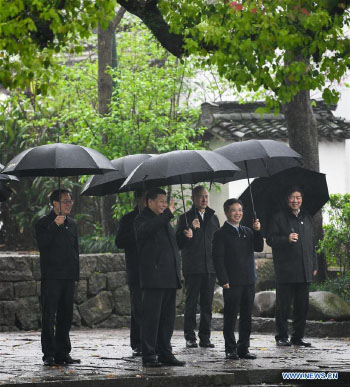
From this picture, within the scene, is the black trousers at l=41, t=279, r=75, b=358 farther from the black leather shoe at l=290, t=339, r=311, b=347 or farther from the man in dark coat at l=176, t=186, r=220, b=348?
the black leather shoe at l=290, t=339, r=311, b=347

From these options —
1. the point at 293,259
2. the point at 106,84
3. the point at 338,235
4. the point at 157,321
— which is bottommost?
the point at 157,321

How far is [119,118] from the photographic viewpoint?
1927 cm

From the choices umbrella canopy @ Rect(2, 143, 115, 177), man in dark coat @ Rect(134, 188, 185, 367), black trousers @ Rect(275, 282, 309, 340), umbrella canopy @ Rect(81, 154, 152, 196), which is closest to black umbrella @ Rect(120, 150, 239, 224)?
man in dark coat @ Rect(134, 188, 185, 367)

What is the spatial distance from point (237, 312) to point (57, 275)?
2.20m

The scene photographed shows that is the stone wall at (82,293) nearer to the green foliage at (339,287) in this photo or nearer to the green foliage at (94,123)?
the green foliage at (94,123)

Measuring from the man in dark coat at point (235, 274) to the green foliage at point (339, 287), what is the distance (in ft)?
16.4

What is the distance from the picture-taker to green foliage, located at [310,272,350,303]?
53.0 ft

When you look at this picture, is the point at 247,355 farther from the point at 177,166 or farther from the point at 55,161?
the point at 55,161

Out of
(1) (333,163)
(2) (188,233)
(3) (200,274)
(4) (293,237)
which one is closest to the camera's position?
(2) (188,233)

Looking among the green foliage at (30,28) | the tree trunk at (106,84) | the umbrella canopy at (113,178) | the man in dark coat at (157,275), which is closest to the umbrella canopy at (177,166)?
the man in dark coat at (157,275)

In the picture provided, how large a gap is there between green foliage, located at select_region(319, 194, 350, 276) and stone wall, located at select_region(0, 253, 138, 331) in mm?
3991

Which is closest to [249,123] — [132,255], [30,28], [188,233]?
[132,255]

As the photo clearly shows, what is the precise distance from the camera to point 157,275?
10.4 m

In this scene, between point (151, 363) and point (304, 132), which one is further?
point (304, 132)
